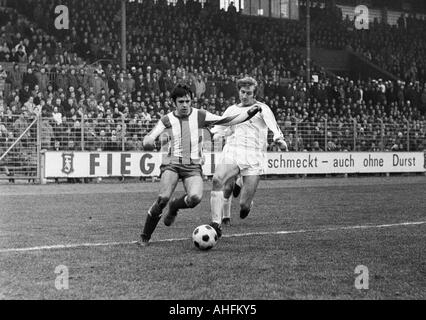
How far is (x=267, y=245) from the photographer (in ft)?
31.1

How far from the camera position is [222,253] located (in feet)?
28.9

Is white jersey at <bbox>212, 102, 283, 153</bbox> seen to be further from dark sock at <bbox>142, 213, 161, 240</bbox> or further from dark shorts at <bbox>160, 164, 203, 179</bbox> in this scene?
dark sock at <bbox>142, 213, 161, 240</bbox>

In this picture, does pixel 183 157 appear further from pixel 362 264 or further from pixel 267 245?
pixel 362 264

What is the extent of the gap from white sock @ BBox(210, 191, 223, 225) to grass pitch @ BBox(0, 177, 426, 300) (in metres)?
0.33

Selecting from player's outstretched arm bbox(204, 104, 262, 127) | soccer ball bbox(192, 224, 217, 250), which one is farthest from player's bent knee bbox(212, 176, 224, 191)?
soccer ball bbox(192, 224, 217, 250)

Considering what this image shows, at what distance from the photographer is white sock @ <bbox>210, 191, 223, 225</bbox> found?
9.98 meters

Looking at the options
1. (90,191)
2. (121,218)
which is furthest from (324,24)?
(121,218)

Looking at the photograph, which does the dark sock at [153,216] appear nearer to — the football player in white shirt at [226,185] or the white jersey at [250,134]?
the football player in white shirt at [226,185]

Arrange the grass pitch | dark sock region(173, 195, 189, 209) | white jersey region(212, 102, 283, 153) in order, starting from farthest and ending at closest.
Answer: white jersey region(212, 102, 283, 153) → dark sock region(173, 195, 189, 209) → the grass pitch

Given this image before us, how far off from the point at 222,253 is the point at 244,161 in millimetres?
2996

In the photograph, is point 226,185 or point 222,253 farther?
point 226,185

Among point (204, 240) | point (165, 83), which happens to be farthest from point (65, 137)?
point (204, 240)

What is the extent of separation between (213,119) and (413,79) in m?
32.9

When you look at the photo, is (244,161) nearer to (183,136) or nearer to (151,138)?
(183,136)
